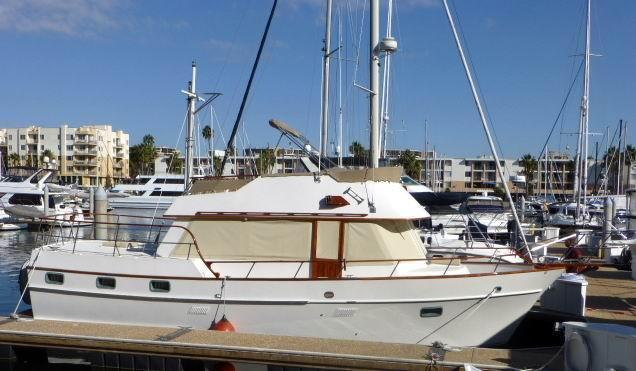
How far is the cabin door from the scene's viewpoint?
1027 centimetres

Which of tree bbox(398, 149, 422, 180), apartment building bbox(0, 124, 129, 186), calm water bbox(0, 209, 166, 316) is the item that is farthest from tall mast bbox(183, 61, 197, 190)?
apartment building bbox(0, 124, 129, 186)

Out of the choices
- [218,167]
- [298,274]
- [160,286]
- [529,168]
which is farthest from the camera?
[529,168]

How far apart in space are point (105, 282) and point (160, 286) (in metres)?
0.96

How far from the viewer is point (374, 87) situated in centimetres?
1160

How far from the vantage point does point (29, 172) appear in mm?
45781

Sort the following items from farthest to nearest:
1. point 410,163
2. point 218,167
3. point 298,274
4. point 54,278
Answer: point 410,163 → point 218,167 → point 54,278 → point 298,274

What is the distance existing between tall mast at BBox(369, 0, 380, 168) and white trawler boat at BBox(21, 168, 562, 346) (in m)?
0.63

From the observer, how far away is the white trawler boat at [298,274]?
386 inches

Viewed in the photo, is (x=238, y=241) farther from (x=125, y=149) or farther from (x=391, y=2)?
(x=125, y=149)

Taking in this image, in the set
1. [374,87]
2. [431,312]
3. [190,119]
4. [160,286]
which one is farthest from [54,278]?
[190,119]

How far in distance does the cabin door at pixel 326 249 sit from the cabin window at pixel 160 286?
7.51 feet

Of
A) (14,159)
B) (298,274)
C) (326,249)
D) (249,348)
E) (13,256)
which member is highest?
(14,159)

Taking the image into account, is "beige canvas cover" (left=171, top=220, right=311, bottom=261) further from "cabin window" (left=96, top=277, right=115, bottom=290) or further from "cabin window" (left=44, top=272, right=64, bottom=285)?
"cabin window" (left=44, top=272, right=64, bottom=285)

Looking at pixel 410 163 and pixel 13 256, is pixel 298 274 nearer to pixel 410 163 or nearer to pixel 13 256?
pixel 13 256
